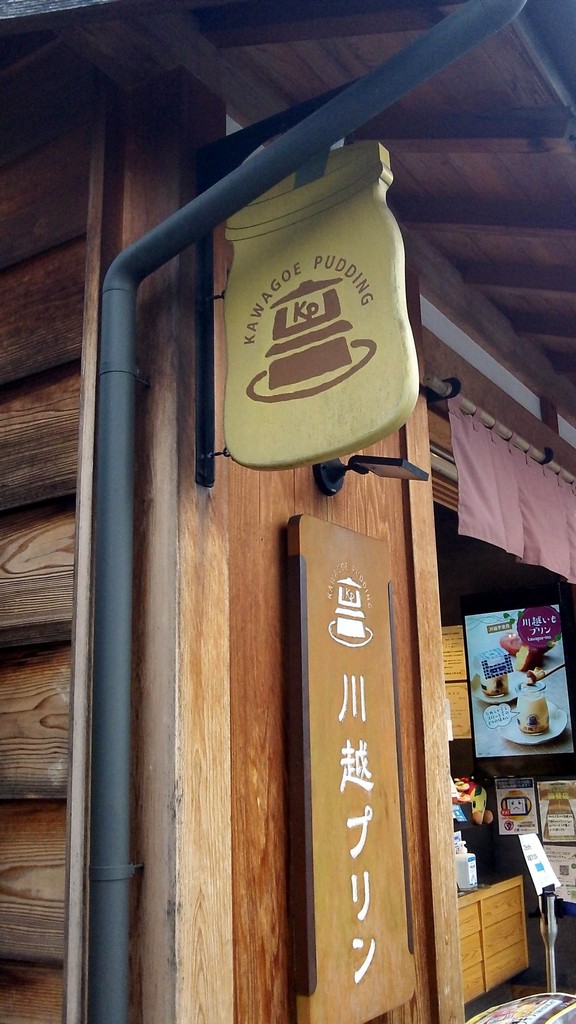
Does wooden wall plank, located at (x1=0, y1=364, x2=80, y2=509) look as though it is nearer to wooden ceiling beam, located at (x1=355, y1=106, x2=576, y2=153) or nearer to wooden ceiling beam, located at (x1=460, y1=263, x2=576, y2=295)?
wooden ceiling beam, located at (x1=355, y1=106, x2=576, y2=153)

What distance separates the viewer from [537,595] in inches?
298

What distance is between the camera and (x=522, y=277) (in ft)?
15.1

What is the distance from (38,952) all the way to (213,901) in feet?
1.59

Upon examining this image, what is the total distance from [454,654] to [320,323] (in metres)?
6.26

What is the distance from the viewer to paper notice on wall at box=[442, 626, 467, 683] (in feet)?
26.1

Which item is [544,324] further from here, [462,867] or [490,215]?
[462,867]

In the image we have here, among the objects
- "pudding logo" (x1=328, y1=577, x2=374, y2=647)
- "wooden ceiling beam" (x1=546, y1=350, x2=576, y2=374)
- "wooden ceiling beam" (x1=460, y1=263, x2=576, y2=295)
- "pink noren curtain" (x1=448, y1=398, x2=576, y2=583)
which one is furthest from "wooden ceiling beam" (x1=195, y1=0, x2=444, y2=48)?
"wooden ceiling beam" (x1=546, y1=350, x2=576, y2=374)

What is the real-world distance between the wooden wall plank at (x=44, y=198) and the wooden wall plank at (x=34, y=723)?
1318mm

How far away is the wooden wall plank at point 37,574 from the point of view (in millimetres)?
2480

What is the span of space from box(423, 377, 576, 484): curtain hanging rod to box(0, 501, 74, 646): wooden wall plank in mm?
2128

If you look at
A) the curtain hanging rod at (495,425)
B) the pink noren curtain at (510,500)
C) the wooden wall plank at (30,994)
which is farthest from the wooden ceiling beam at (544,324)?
the wooden wall plank at (30,994)

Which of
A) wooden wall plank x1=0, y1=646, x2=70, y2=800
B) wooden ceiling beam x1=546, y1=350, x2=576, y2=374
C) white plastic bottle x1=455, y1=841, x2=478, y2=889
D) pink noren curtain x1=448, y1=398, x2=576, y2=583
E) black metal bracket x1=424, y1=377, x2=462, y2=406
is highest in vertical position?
wooden ceiling beam x1=546, y1=350, x2=576, y2=374

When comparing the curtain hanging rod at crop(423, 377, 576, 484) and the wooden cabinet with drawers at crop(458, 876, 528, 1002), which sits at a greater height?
the curtain hanging rod at crop(423, 377, 576, 484)

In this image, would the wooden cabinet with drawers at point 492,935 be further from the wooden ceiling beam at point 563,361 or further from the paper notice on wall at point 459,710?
the wooden ceiling beam at point 563,361
